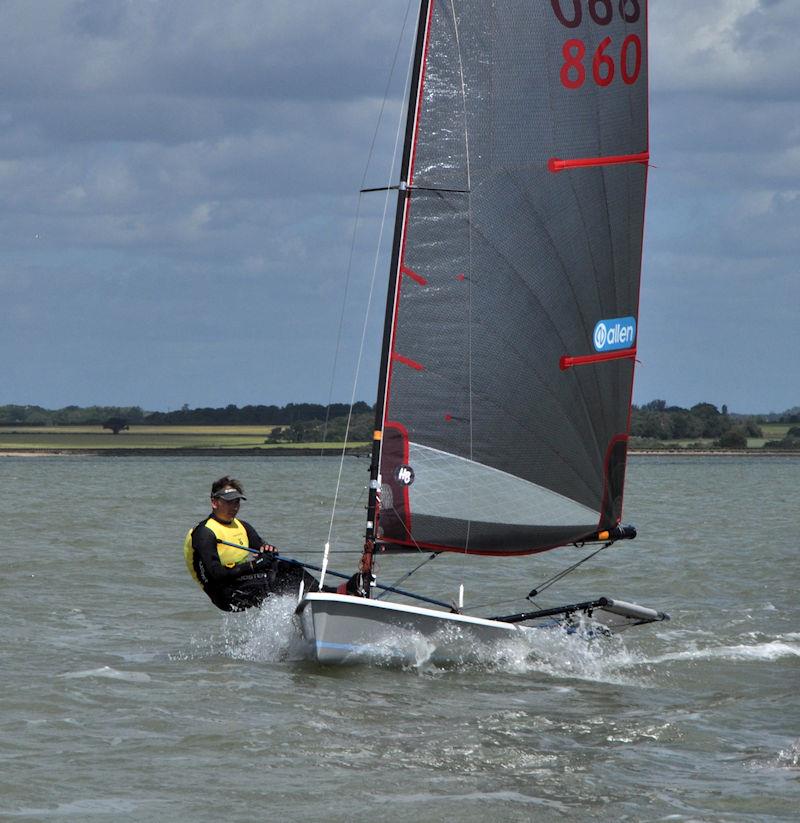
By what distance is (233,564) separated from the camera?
11016 millimetres

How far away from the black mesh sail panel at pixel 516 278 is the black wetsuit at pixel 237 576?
85 cm

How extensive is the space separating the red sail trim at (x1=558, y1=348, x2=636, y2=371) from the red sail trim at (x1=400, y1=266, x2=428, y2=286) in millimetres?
1482

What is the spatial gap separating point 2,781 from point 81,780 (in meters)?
0.41

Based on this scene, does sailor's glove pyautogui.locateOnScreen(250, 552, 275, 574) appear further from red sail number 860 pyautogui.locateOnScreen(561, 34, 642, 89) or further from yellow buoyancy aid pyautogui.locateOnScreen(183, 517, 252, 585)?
red sail number 860 pyautogui.locateOnScreen(561, 34, 642, 89)

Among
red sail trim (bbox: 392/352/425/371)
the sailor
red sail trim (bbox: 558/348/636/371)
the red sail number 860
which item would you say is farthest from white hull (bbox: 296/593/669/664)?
the red sail number 860

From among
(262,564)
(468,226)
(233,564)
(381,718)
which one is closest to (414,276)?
(468,226)

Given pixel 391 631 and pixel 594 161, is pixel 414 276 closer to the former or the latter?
pixel 594 161

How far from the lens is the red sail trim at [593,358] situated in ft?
38.6

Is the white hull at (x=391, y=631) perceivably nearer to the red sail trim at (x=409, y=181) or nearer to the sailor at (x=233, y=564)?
the sailor at (x=233, y=564)

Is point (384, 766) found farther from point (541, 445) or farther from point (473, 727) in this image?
point (541, 445)

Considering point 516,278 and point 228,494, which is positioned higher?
point 516,278

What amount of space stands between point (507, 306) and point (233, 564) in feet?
9.49

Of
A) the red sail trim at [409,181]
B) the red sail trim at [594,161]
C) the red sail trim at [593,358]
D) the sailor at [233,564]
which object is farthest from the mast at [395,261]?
the red sail trim at [593,358]

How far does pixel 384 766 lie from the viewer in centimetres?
818
